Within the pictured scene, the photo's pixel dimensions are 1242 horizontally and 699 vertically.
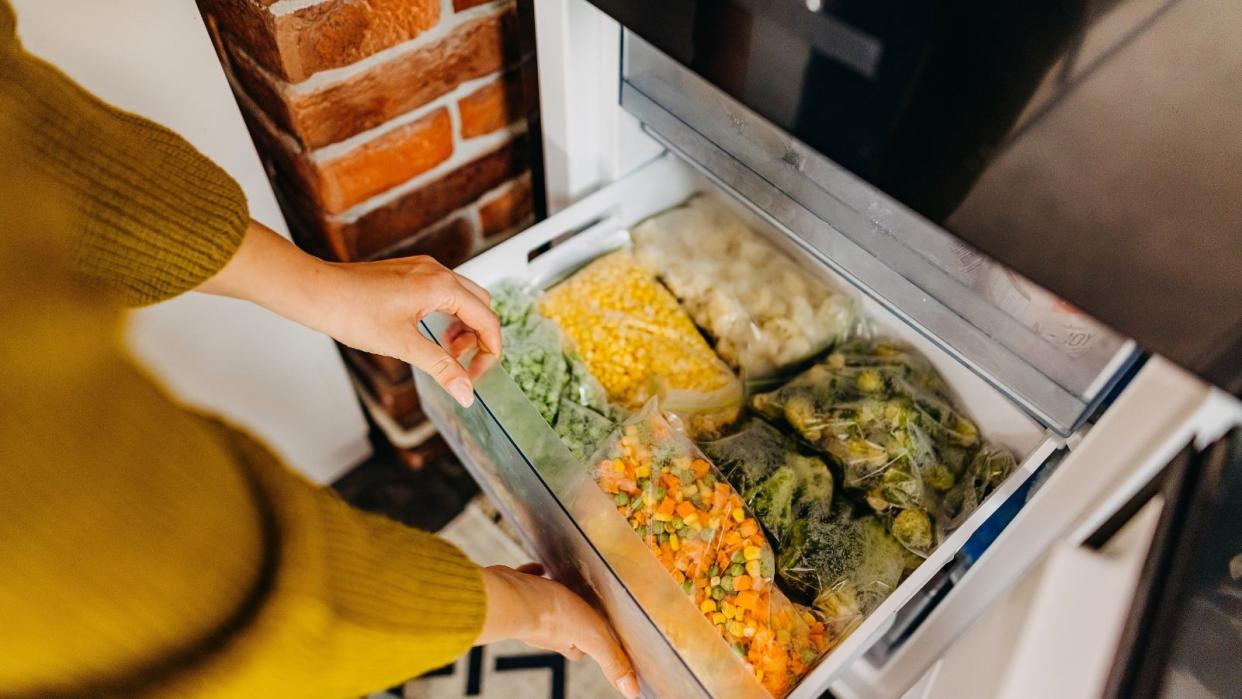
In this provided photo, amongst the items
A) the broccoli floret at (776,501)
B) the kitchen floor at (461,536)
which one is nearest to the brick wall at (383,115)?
the kitchen floor at (461,536)

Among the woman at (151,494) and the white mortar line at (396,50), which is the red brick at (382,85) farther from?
the woman at (151,494)

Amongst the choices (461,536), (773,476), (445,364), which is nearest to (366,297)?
(445,364)

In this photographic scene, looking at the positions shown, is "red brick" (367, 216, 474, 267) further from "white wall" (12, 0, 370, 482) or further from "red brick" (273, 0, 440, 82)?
"red brick" (273, 0, 440, 82)

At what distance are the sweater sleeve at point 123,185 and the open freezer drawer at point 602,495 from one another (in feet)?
0.67

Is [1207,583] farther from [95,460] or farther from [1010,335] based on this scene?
[95,460]

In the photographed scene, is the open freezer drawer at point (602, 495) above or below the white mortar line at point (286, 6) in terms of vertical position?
below

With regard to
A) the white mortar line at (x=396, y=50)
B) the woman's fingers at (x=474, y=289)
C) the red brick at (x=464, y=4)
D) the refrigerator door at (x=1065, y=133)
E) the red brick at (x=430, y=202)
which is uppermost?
the refrigerator door at (x=1065, y=133)

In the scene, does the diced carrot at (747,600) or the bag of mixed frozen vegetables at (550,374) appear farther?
the bag of mixed frozen vegetables at (550,374)

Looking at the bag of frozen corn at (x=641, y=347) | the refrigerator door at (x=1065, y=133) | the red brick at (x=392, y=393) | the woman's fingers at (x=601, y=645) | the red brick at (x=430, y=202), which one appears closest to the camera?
the refrigerator door at (x=1065, y=133)

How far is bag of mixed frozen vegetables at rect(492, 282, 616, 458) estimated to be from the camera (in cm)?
78

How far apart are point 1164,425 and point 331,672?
0.54 m

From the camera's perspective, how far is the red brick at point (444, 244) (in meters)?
1.00

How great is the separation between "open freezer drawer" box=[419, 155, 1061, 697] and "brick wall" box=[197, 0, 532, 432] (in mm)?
169

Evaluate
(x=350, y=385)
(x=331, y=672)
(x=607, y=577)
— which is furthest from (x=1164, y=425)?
(x=350, y=385)
